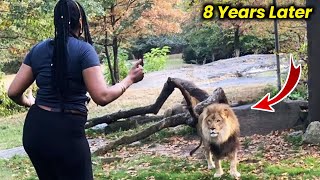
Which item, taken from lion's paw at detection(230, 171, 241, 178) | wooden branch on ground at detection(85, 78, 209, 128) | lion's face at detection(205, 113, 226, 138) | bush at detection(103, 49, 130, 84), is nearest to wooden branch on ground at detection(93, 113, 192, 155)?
wooden branch on ground at detection(85, 78, 209, 128)

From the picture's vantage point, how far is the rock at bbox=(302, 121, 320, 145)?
808 cm

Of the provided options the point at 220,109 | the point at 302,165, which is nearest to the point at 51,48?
the point at 220,109

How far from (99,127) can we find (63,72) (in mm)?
9390

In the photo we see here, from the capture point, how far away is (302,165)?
6.76 m

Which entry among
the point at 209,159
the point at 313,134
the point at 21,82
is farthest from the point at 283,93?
the point at 21,82

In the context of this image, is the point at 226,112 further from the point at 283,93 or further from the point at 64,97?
the point at 283,93

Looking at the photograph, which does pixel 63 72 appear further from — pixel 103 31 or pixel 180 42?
pixel 180 42

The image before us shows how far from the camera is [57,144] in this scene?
2969mm

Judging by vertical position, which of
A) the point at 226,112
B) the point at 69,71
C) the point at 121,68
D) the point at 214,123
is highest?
the point at 69,71

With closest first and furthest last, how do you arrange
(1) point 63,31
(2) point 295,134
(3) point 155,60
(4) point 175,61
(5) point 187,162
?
(1) point 63,31, (5) point 187,162, (2) point 295,134, (3) point 155,60, (4) point 175,61

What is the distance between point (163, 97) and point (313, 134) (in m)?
3.26

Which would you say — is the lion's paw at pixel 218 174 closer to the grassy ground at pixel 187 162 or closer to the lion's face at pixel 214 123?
the grassy ground at pixel 187 162

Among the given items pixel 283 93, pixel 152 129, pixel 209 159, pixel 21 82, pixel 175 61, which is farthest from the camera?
pixel 175 61

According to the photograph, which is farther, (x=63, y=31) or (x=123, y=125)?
(x=123, y=125)
